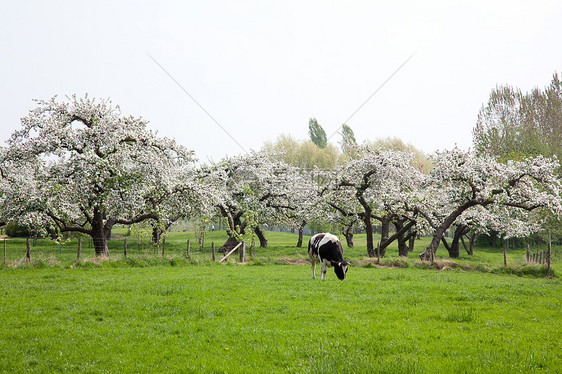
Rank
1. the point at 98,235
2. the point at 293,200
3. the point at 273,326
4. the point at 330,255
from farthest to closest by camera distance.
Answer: the point at 293,200
the point at 98,235
the point at 330,255
the point at 273,326

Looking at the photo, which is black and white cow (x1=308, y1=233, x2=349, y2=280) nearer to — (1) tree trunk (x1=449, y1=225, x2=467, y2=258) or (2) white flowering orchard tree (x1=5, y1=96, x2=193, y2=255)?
(2) white flowering orchard tree (x1=5, y1=96, x2=193, y2=255)

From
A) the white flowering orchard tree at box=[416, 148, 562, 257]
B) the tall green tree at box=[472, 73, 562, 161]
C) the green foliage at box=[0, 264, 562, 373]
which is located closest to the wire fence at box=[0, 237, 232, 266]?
the green foliage at box=[0, 264, 562, 373]

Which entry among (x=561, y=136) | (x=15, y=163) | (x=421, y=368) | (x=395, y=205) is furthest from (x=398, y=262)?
(x=561, y=136)

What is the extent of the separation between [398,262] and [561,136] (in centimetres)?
5028

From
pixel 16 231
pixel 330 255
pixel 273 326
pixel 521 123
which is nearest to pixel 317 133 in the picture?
pixel 521 123

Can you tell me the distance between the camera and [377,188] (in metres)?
38.4

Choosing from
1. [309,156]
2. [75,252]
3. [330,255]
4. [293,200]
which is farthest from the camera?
[309,156]

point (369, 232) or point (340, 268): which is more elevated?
point (369, 232)

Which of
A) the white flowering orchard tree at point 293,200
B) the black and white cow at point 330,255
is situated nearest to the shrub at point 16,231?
the white flowering orchard tree at point 293,200

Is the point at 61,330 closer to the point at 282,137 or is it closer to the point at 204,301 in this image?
the point at 204,301

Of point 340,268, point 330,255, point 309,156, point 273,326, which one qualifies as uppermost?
point 309,156

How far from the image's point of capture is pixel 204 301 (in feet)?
45.9

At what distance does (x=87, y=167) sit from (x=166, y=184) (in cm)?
583

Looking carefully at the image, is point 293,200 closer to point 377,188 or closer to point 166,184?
point 377,188
